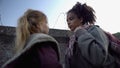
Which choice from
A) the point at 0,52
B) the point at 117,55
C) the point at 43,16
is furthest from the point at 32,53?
the point at 0,52

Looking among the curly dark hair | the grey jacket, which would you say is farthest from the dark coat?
the curly dark hair

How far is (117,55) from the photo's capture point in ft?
10.9

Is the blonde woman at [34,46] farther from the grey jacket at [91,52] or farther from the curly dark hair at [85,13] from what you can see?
the curly dark hair at [85,13]

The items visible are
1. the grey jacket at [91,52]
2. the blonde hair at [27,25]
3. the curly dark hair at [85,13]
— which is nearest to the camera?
the blonde hair at [27,25]

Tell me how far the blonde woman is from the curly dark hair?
1.83ft

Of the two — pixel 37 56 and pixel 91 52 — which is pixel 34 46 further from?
pixel 91 52

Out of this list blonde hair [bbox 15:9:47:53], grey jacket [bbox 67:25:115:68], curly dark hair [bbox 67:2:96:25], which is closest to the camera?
blonde hair [bbox 15:9:47:53]

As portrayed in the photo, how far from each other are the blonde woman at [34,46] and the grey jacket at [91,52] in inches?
11.6

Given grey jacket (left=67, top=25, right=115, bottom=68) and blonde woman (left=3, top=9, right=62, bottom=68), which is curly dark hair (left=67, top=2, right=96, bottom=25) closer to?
grey jacket (left=67, top=25, right=115, bottom=68)

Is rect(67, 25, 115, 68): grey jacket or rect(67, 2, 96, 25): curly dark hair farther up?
rect(67, 2, 96, 25): curly dark hair

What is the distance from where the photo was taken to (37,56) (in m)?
2.90

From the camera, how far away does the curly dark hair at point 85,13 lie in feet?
11.9

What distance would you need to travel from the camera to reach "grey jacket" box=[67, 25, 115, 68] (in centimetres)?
319

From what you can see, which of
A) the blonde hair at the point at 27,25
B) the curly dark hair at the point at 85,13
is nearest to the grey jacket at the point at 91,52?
the curly dark hair at the point at 85,13
